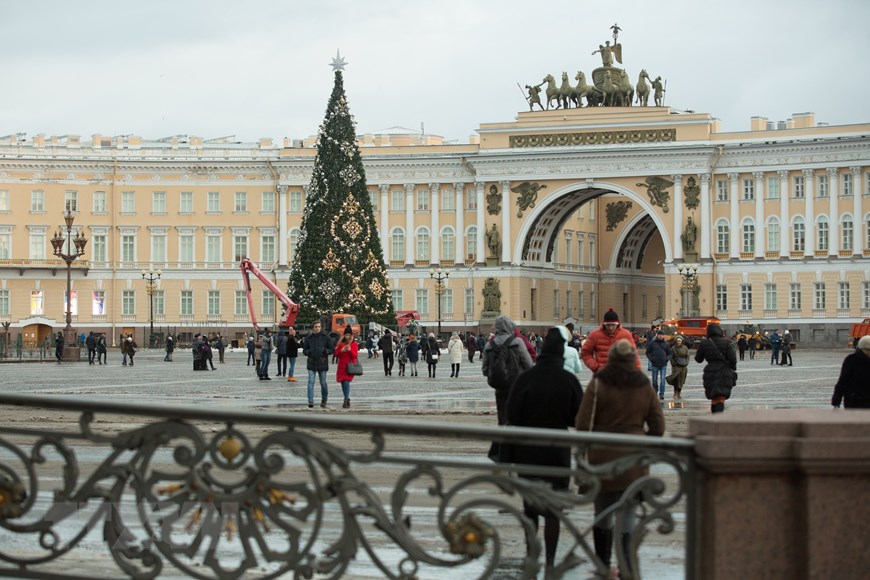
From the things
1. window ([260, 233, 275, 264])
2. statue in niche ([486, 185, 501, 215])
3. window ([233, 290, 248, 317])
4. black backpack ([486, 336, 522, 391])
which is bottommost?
black backpack ([486, 336, 522, 391])

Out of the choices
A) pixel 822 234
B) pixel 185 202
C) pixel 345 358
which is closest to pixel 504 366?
pixel 345 358

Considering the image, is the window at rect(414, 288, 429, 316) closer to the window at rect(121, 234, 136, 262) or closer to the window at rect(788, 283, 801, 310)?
the window at rect(121, 234, 136, 262)

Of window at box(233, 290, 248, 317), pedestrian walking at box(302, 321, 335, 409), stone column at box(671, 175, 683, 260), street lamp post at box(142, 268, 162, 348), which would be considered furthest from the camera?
window at box(233, 290, 248, 317)

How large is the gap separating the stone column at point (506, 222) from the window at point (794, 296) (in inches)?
593

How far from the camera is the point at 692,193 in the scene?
270 feet

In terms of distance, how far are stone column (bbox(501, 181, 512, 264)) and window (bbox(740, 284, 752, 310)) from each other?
12.6 meters

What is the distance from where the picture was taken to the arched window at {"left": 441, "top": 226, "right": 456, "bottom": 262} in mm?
88062

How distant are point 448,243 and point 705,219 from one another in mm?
14718

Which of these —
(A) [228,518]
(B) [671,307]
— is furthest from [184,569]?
(B) [671,307]

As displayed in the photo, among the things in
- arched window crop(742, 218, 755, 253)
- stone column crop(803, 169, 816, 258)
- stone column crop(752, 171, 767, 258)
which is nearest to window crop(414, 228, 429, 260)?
arched window crop(742, 218, 755, 253)

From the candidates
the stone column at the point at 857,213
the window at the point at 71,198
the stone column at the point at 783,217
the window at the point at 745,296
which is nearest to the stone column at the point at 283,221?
the window at the point at 71,198

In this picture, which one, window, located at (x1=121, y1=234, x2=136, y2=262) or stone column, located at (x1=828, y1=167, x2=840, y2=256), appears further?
window, located at (x1=121, y1=234, x2=136, y2=262)

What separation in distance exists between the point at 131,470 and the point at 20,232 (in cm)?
8486

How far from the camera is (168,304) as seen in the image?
294 ft
